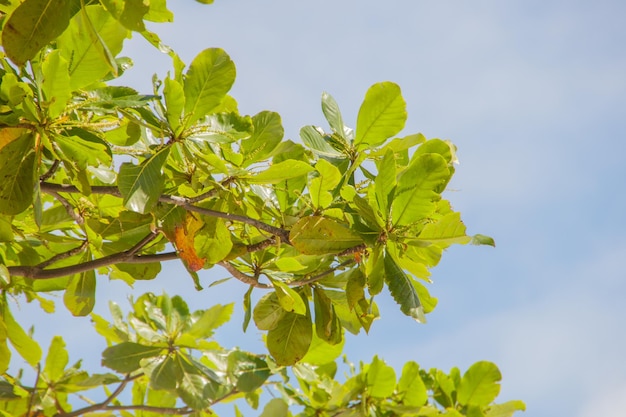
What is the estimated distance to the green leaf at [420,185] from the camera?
5.67 ft

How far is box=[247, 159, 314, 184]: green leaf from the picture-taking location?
175 centimetres

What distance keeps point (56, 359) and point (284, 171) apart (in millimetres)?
1983

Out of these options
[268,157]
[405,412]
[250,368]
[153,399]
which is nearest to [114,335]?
[153,399]

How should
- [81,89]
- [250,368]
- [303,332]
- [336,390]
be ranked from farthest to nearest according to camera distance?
[336,390] < [250,368] < [303,332] < [81,89]

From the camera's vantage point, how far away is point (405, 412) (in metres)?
3.07

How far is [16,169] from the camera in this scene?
160 cm

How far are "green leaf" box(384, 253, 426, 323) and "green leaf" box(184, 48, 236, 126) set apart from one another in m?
0.62

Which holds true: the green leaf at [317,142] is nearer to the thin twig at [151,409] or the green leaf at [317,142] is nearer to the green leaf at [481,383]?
the thin twig at [151,409]

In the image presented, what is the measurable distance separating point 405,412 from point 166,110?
6.41 feet

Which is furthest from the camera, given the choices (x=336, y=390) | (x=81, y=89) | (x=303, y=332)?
(x=336, y=390)

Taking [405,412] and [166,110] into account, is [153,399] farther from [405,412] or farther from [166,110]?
[166,110]

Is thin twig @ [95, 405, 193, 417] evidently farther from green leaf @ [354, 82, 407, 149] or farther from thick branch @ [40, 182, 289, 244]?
green leaf @ [354, 82, 407, 149]

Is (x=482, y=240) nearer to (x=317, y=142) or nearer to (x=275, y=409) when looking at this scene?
(x=317, y=142)

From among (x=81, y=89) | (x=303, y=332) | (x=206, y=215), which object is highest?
(x=81, y=89)
